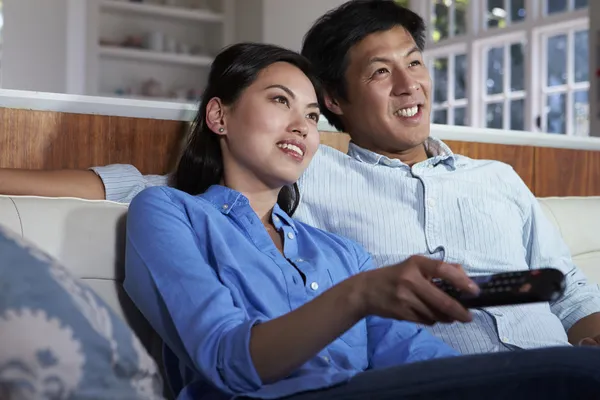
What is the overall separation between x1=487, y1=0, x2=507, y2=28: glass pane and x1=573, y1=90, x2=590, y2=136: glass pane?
852 millimetres

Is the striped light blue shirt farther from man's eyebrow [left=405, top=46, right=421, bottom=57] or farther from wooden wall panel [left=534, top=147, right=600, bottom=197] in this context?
wooden wall panel [left=534, top=147, right=600, bottom=197]

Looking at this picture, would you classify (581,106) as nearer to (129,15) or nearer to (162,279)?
(129,15)

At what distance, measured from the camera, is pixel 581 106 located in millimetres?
6625

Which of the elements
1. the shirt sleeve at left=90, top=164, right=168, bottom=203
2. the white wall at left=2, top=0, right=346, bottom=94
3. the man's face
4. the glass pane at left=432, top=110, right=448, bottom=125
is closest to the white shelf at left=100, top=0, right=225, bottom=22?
the white wall at left=2, top=0, right=346, bottom=94

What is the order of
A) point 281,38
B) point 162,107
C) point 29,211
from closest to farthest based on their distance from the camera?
point 29,211, point 162,107, point 281,38

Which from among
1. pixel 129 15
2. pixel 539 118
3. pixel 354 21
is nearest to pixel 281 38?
pixel 129 15

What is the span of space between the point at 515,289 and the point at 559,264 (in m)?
0.95

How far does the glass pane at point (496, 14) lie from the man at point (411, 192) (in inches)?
213

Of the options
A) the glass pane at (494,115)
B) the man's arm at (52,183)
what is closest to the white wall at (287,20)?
the glass pane at (494,115)

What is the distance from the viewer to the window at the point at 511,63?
262 inches

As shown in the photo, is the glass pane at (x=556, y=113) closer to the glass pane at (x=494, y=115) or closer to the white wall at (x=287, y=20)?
the glass pane at (x=494, y=115)

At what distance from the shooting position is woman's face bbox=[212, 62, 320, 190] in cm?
150

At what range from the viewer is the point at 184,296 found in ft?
3.92

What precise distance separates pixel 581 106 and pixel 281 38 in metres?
2.24
